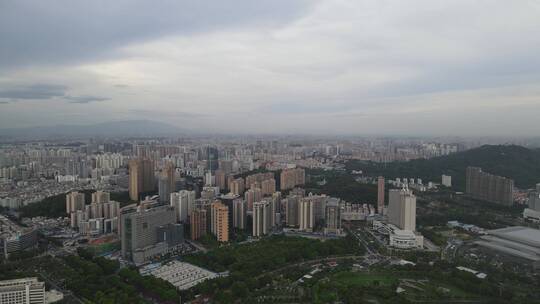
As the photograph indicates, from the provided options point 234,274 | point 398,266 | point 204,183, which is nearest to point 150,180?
point 204,183

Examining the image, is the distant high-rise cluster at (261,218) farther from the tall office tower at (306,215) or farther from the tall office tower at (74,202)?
the tall office tower at (74,202)

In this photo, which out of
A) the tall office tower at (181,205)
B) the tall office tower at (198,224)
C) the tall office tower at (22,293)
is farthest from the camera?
the tall office tower at (181,205)

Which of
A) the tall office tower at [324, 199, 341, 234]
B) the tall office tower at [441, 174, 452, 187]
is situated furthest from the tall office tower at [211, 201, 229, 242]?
the tall office tower at [441, 174, 452, 187]

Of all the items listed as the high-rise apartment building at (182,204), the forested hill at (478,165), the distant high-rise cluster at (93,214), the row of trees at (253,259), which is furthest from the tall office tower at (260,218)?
the forested hill at (478,165)

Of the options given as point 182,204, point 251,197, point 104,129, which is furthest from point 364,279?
point 104,129

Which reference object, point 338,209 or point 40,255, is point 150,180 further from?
point 338,209

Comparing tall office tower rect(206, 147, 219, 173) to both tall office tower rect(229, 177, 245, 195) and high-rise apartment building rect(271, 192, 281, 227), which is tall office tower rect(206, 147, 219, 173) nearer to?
tall office tower rect(229, 177, 245, 195)

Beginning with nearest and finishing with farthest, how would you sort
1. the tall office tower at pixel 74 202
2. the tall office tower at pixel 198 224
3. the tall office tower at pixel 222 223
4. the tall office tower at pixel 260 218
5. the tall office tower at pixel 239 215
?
the tall office tower at pixel 222 223
the tall office tower at pixel 198 224
the tall office tower at pixel 260 218
the tall office tower at pixel 239 215
the tall office tower at pixel 74 202
